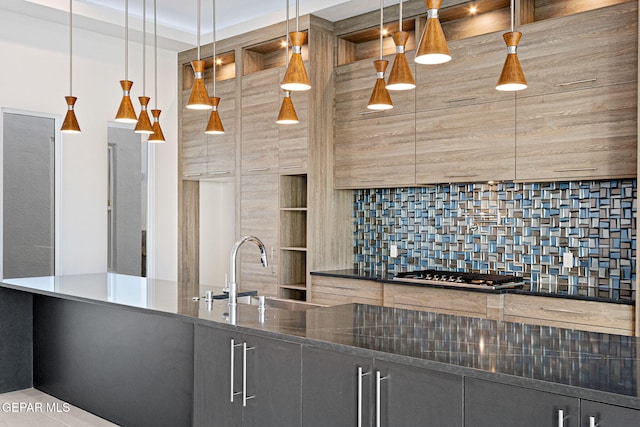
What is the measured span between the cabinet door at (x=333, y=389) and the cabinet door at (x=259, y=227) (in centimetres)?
335

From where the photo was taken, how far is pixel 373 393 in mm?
2201

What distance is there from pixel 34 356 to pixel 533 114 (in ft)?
14.1

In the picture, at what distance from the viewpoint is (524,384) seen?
1771 mm

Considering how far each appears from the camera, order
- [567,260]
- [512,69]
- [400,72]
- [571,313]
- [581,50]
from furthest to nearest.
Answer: [567,260]
[581,50]
[571,313]
[400,72]
[512,69]

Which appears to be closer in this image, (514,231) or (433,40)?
(433,40)

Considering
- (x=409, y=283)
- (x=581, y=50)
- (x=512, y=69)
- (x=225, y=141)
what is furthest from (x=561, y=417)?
(x=225, y=141)

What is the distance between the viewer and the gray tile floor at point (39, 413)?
388 centimetres

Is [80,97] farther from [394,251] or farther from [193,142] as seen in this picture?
[394,251]

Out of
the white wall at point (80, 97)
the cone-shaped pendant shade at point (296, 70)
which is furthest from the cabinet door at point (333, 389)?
the white wall at point (80, 97)

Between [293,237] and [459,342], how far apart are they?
3.75 metres

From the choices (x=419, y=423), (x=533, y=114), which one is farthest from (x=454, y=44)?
(x=419, y=423)

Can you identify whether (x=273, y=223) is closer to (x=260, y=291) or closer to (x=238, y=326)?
(x=260, y=291)

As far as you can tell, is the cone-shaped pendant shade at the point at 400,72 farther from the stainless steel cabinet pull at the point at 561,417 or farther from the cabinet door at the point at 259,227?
the cabinet door at the point at 259,227

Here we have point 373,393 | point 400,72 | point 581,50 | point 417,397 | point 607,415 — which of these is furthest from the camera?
point 581,50
